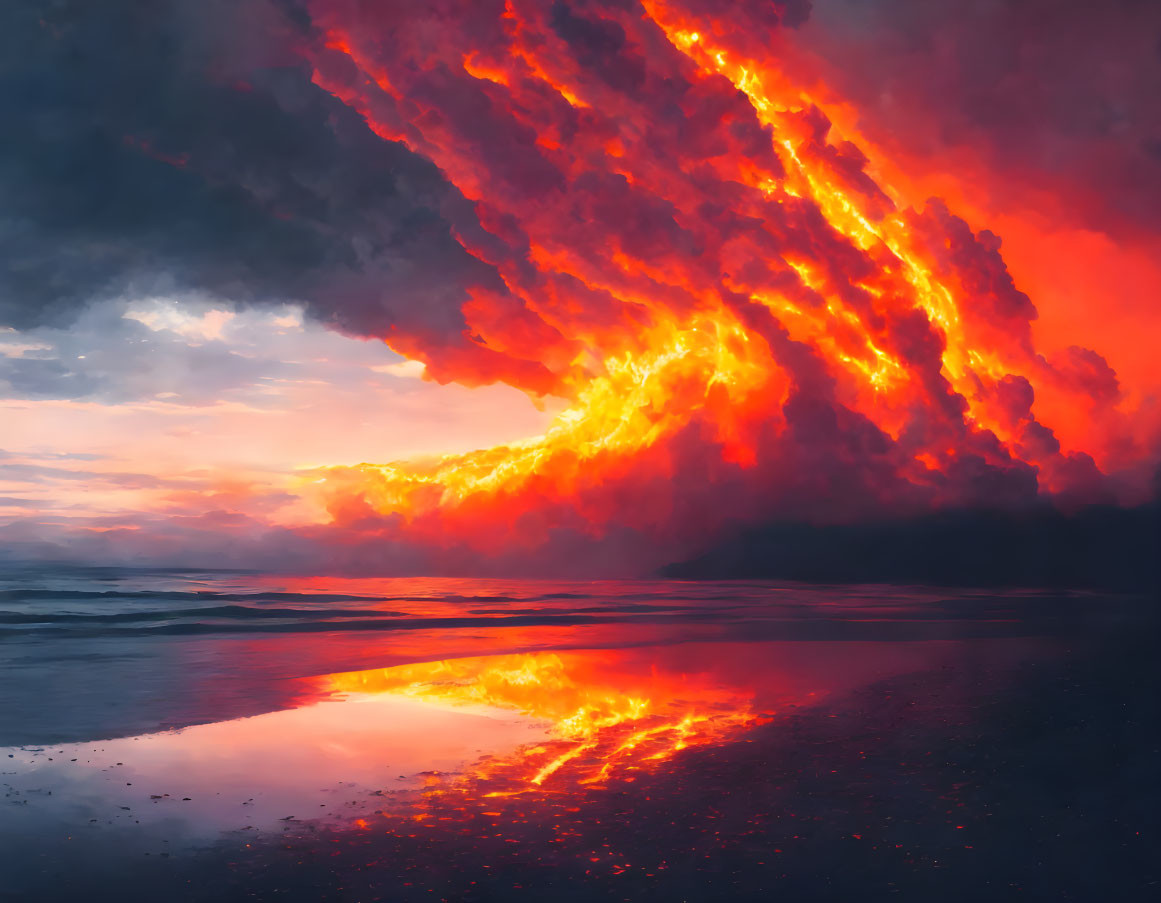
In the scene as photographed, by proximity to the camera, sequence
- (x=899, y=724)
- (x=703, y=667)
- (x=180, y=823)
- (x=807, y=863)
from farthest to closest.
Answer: (x=703, y=667) → (x=899, y=724) → (x=180, y=823) → (x=807, y=863)

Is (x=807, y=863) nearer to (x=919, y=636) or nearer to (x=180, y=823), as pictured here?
(x=180, y=823)

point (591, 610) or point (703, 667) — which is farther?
point (591, 610)

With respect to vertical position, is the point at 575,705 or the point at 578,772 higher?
the point at 578,772

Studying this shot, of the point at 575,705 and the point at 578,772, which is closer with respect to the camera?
the point at 578,772

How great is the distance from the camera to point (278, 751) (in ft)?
34.7

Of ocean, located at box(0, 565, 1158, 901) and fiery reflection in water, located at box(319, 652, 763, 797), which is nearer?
ocean, located at box(0, 565, 1158, 901)

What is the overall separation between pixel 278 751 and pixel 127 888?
4.31 m

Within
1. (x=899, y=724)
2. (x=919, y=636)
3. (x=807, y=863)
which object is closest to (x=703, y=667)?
(x=899, y=724)

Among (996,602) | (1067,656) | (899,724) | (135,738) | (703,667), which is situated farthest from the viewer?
(996,602)

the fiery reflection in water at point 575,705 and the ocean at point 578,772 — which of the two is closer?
the ocean at point 578,772

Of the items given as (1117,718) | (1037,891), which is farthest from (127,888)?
(1117,718)

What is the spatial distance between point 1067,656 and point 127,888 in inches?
768

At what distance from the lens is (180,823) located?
303 inches

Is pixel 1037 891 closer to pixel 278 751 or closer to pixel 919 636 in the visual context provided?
pixel 278 751
